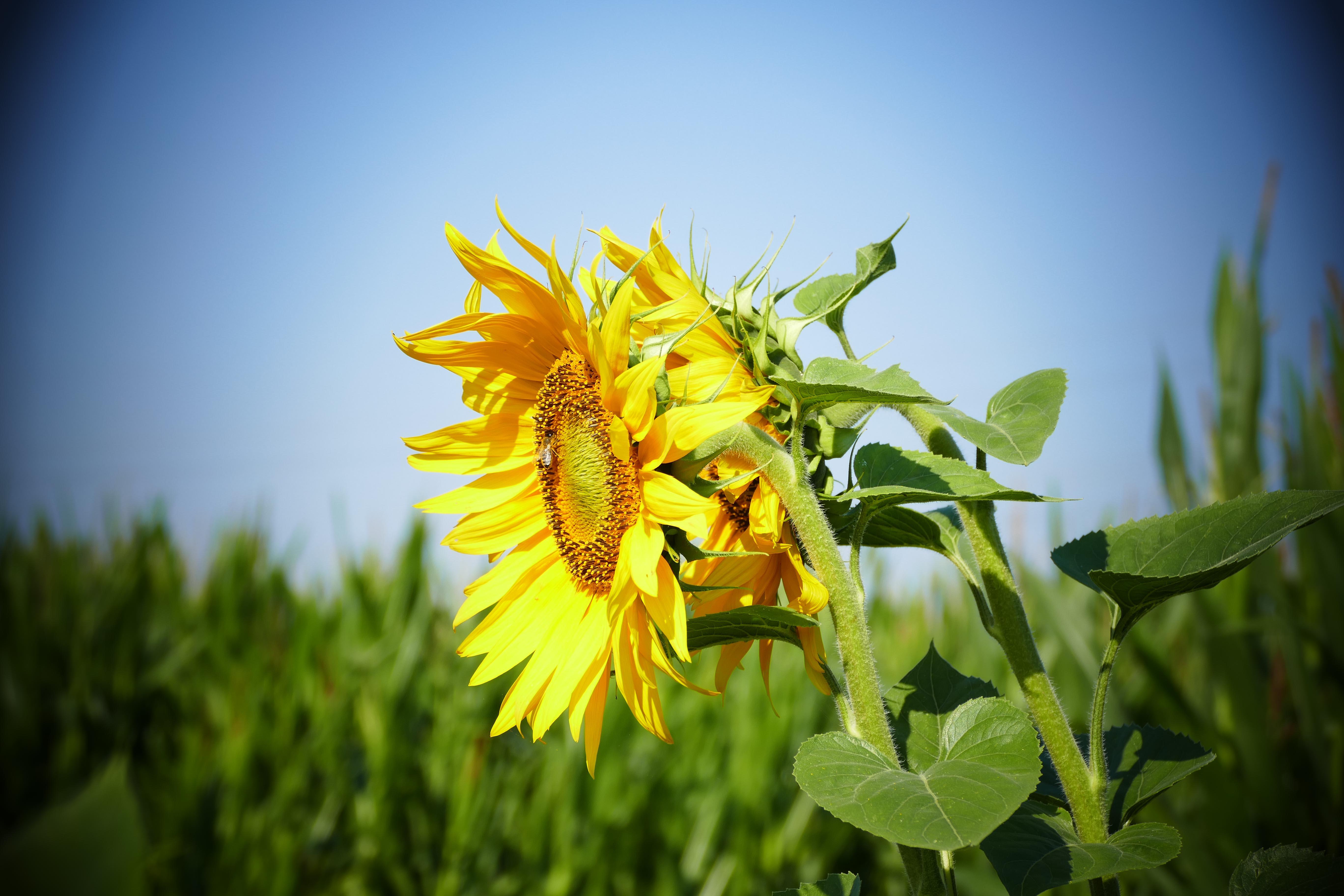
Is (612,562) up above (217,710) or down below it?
above

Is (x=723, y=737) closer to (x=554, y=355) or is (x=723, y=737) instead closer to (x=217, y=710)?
(x=217, y=710)

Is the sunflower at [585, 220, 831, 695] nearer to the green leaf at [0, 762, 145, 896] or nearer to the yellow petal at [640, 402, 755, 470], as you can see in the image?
the yellow petal at [640, 402, 755, 470]

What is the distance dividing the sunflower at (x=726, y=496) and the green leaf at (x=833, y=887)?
0.20 feet

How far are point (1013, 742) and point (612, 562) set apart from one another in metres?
0.15

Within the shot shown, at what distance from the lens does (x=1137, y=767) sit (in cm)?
31

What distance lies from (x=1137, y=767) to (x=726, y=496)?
7.2 inches

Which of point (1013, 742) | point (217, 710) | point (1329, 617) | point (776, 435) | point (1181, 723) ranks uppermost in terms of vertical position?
point (776, 435)

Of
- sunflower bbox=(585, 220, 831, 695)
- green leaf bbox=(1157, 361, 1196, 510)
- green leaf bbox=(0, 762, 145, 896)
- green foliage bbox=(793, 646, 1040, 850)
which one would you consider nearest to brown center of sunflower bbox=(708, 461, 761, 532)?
sunflower bbox=(585, 220, 831, 695)

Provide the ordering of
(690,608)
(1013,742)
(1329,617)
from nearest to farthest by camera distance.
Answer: (1013,742), (690,608), (1329,617)

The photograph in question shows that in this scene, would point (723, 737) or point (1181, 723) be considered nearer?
point (1181, 723)

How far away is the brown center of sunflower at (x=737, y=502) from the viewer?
35cm

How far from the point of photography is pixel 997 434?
0.27 meters

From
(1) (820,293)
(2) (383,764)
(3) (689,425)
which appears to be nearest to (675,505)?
(3) (689,425)

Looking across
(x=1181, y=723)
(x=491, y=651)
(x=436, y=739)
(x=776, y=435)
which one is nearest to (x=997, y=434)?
(x=776, y=435)
